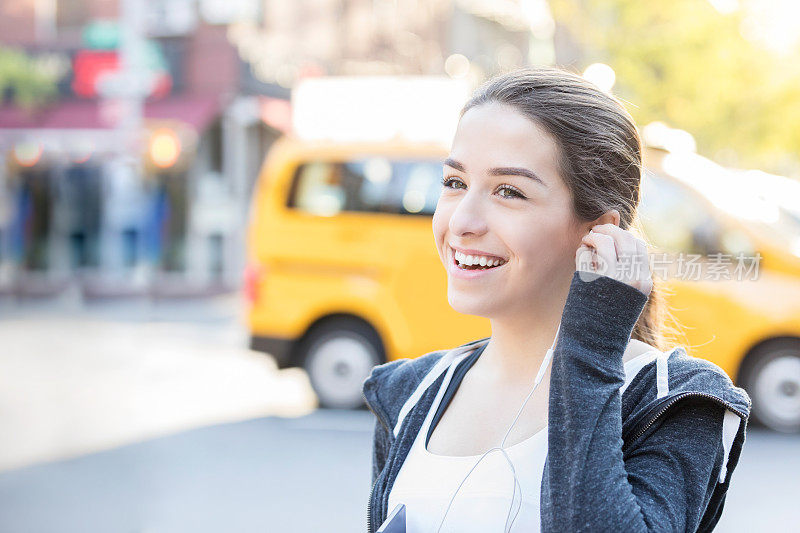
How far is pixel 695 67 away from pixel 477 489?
45.9 ft

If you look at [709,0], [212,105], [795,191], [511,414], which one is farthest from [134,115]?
[511,414]

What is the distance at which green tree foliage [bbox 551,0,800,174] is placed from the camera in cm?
1412

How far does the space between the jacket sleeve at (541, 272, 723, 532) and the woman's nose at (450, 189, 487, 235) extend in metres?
0.25

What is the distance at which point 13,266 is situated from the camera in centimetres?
1819

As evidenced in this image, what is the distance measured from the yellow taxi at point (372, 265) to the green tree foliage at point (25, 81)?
511 inches

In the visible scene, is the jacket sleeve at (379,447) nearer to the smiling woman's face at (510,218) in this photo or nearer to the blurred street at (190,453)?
the smiling woman's face at (510,218)

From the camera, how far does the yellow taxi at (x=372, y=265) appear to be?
20.3 feet

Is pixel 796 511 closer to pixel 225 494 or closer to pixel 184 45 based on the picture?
pixel 225 494

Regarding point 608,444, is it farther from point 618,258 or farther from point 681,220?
point 681,220

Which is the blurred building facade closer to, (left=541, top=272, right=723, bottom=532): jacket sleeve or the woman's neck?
the woman's neck

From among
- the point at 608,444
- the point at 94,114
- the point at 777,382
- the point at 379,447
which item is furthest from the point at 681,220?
the point at 94,114

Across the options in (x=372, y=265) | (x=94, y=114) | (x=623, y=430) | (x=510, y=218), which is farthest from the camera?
(x=94, y=114)

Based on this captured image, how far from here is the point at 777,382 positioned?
6172 millimetres

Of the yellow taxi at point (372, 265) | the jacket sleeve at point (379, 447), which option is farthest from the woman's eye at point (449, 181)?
the yellow taxi at point (372, 265)
